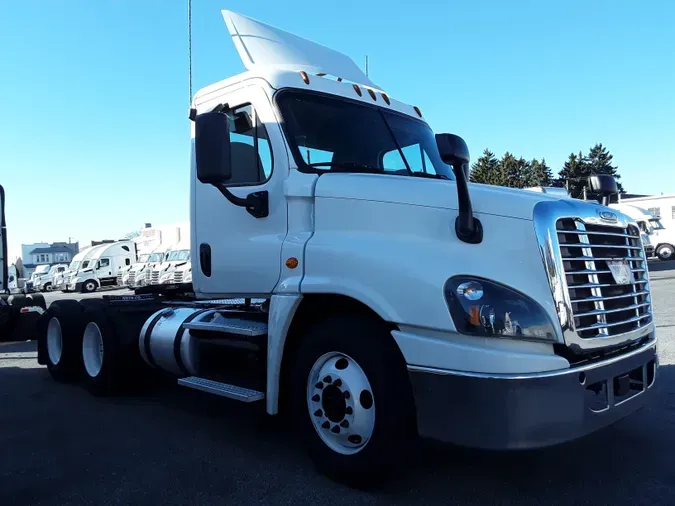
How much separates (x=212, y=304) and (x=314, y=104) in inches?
84.7

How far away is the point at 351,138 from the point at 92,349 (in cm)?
409

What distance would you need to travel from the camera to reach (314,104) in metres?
4.39

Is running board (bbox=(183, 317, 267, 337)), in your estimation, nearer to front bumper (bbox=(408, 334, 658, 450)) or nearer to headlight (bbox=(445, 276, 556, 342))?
front bumper (bbox=(408, 334, 658, 450))

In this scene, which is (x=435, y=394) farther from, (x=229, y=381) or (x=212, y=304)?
(x=212, y=304)

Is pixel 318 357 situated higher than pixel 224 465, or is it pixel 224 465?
pixel 318 357

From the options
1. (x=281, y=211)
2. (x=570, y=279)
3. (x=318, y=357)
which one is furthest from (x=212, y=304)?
(x=570, y=279)

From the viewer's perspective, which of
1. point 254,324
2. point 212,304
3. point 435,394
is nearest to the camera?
point 435,394

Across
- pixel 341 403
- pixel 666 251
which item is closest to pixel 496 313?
pixel 341 403

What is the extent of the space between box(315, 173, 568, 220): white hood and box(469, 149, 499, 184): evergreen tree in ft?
154

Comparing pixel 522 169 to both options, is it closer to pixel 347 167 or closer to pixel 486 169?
pixel 486 169

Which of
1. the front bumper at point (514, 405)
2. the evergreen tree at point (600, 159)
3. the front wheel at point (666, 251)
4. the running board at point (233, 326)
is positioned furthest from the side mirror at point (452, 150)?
the evergreen tree at point (600, 159)

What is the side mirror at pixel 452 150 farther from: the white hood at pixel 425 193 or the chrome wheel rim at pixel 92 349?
the chrome wheel rim at pixel 92 349

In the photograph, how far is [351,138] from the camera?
4.41 metres

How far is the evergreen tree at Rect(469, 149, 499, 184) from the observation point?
2126 inches
